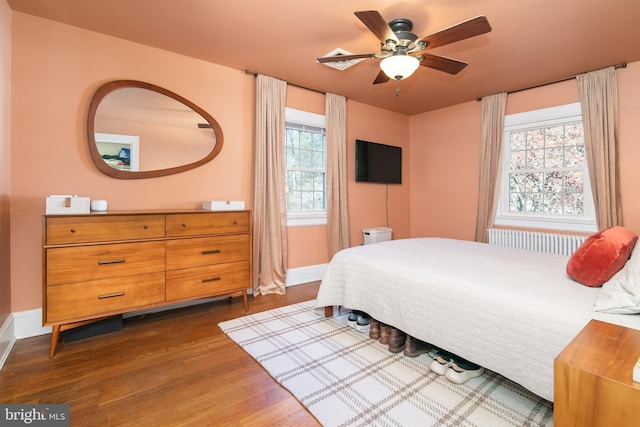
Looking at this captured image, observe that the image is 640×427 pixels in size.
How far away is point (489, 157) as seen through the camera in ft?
13.2

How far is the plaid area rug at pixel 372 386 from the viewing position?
147 cm

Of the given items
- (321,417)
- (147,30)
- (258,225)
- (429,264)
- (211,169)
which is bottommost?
(321,417)

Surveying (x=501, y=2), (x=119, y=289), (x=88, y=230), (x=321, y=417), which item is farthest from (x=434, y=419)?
(x=501, y=2)

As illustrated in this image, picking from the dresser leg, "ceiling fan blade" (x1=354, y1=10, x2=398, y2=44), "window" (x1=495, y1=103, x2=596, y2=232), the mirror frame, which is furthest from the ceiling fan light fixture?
the dresser leg

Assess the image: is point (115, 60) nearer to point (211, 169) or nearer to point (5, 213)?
point (211, 169)

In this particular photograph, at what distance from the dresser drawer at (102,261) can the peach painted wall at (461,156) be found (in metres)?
3.99

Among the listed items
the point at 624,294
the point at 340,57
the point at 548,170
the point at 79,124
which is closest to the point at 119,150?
the point at 79,124

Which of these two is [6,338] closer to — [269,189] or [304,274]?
[269,189]

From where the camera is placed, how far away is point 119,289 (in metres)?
2.26

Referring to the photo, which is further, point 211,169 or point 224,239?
point 211,169

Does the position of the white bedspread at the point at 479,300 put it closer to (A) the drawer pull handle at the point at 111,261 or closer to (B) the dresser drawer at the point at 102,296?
(B) the dresser drawer at the point at 102,296

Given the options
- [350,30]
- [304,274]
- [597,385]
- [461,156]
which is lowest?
[304,274]

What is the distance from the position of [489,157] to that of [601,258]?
2777 mm

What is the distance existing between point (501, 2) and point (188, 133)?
9.42 feet
